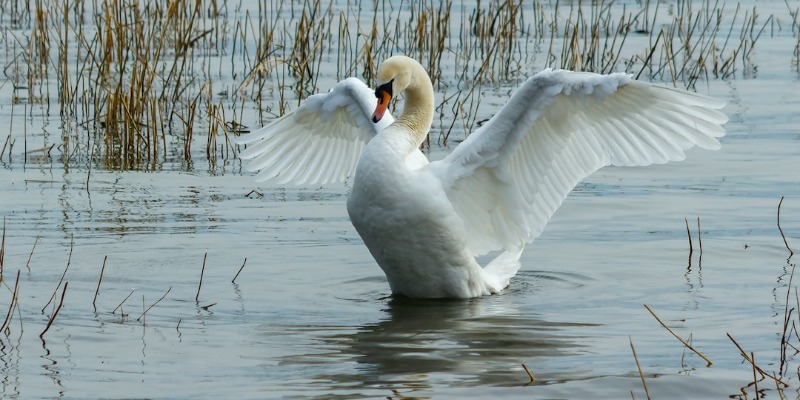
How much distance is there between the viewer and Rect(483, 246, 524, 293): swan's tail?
280 inches

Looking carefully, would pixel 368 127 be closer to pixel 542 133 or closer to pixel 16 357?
pixel 542 133

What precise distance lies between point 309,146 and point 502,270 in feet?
5.97

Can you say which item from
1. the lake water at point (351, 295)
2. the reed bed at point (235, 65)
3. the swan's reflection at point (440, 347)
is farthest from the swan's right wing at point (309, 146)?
the swan's reflection at point (440, 347)

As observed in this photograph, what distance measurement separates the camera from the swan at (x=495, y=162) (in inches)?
253

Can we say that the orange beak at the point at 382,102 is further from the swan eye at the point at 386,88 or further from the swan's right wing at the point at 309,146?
the swan's right wing at the point at 309,146

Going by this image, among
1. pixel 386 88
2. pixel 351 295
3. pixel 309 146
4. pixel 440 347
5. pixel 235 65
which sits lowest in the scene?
pixel 235 65

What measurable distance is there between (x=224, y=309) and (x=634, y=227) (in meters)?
2.99

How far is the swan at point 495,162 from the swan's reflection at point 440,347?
31 centimetres

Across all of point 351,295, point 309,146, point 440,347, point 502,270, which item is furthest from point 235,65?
point 440,347

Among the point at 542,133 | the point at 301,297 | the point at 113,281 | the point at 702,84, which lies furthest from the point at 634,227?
the point at 702,84

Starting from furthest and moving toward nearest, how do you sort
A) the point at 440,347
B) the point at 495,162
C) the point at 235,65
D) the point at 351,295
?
the point at 235,65
the point at 351,295
the point at 495,162
the point at 440,347

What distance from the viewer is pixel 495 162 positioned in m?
6.72

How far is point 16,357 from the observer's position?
5.26m

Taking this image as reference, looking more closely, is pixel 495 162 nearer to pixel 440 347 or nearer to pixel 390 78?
pixel 390 78
